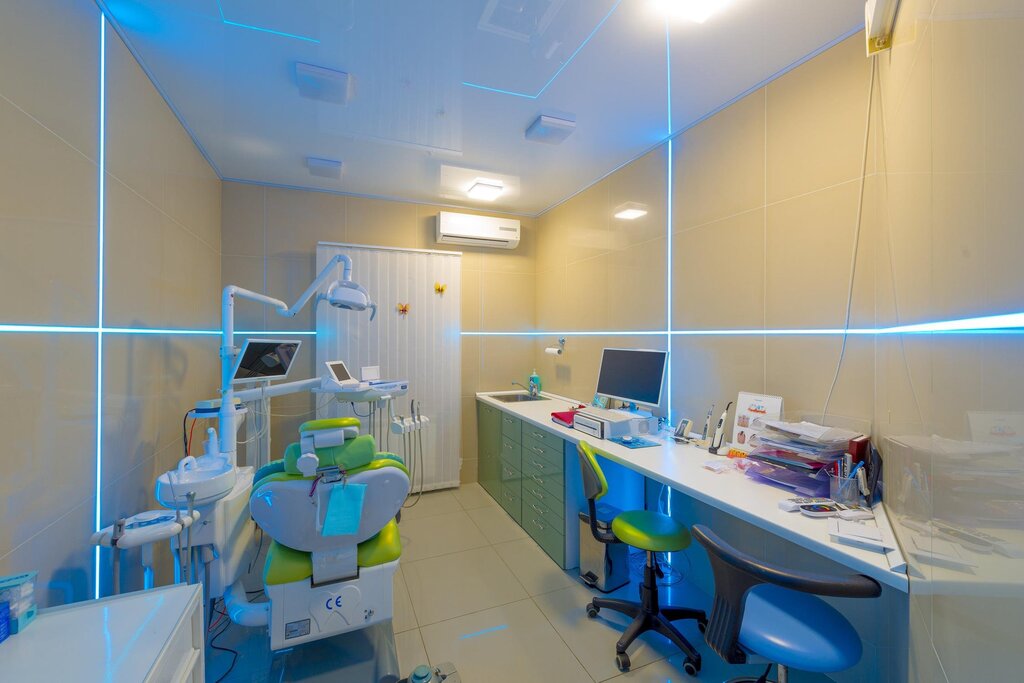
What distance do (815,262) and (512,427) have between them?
7.57ft

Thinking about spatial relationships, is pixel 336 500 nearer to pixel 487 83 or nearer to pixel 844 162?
pixel 487 83

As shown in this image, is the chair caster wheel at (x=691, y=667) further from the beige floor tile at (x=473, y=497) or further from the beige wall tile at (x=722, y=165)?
the beige wall tile at (x=722, y=165)

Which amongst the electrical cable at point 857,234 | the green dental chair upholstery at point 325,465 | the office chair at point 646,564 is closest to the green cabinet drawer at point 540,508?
the office chair at point 646,564

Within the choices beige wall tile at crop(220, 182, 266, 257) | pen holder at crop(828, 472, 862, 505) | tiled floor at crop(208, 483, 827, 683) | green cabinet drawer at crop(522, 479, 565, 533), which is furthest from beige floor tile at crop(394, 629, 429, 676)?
beige wall tile at crop(220, 182, 266, 257)

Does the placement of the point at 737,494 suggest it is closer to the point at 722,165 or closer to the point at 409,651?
the point at 409,651

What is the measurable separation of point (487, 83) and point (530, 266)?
7.85ft

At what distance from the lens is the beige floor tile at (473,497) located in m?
3.50

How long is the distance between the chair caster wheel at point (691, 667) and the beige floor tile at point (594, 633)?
0.12 meters

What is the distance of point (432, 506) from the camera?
348 cm

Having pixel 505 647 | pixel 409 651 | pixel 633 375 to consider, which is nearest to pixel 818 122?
pixel 633 375

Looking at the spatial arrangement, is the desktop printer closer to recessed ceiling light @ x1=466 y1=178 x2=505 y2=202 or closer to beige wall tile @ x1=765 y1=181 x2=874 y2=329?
beige wall tile @ x1=765 y1=181 x2=874 y2=329

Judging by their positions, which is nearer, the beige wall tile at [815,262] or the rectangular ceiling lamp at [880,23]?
the rectangular ceiling lamp at [880,23]

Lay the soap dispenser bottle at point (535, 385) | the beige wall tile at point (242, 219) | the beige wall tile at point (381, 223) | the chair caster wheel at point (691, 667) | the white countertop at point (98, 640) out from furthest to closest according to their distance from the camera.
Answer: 1. the soap dispenser bottle at point (535, 385)
2. the beige wall tile at point (381, 223)
3. the beige wall tile at point (242, 219)
4. the chair caster wheel at point (691, 667)
5. the white countertop at point (98, 640)

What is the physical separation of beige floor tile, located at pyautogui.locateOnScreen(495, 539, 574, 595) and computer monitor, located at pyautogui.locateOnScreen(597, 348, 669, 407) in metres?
1.20
